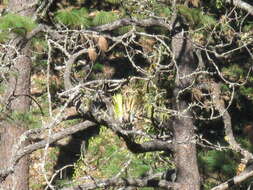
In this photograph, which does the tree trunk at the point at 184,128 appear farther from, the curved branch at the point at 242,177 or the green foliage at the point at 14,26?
the green foliage at the point at 14,26

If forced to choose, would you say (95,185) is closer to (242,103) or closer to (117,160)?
(117,160)

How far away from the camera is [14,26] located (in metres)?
4.67

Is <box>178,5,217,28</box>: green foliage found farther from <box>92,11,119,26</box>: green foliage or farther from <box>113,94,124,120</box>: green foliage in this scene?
<box>113,94,124,120</box>: green foliage

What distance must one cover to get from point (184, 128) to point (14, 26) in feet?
7.18

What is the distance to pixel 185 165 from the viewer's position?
584 cm

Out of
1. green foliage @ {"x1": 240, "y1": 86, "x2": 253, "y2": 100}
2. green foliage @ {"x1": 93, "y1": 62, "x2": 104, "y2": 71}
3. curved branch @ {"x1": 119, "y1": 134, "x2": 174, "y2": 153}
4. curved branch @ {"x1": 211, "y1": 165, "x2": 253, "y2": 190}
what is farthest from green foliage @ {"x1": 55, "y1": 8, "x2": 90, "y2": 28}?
green foliage @ {"x1": 93, "y1": 62, "x2": 104, "y2": 71}

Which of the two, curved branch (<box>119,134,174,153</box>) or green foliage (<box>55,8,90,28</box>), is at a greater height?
green foliage (<box>55,8,90,28</box>)

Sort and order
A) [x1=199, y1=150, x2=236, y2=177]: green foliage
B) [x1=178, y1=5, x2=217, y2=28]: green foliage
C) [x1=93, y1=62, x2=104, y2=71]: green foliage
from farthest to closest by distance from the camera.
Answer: [x1=93, y1=62, x2=104, y2=71]: green foliage < [x1=199, y1=150, x2=236, y2=177]: green foliage < [x1=178, y1=5, x2=217, y2=28]: green foliage

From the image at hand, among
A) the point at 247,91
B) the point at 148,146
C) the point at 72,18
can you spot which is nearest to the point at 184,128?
the point at 148,146

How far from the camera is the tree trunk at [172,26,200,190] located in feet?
19.1

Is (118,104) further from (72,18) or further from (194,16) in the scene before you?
(194,16)

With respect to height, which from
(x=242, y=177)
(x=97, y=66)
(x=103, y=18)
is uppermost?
(x=97, y=66)

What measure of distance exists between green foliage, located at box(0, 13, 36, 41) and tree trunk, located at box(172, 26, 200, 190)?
5.53 feet

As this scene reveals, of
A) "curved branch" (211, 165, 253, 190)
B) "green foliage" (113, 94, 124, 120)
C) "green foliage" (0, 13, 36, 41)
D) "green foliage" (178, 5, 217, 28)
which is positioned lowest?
"curved branch" (211, 165, 253, 190)
